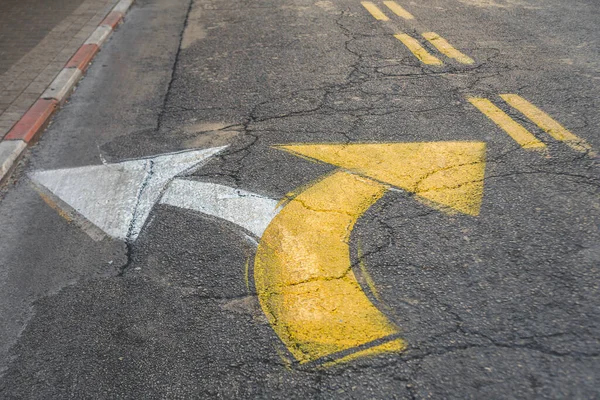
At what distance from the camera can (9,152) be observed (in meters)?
5.94

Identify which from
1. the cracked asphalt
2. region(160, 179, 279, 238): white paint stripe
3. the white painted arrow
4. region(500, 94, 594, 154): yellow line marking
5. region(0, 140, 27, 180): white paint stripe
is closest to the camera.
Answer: the cracked asphalt

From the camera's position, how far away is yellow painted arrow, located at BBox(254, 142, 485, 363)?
327 centimetres

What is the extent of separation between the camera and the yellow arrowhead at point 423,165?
14.5ft

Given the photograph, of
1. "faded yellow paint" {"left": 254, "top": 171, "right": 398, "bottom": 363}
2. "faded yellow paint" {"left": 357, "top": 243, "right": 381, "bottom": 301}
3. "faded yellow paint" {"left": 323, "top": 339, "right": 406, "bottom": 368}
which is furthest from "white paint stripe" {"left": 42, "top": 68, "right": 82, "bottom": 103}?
"faded yellow paint" {"left": 323, "top": 339, "right": 406, "bottom": 368}

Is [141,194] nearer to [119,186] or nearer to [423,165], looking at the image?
[119,186]

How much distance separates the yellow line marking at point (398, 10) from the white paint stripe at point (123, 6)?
4.62 meters

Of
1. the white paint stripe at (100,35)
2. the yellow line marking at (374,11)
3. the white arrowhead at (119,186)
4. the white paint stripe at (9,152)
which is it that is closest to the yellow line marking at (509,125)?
the white arrowhead at (119,186)

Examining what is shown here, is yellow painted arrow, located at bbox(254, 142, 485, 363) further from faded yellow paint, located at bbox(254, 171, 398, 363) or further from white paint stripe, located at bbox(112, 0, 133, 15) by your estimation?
white paint stripe, located at bbox(112, 0, 133, 15)

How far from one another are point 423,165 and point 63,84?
192 inches

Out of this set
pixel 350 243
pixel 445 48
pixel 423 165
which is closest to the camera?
pixel 350 243

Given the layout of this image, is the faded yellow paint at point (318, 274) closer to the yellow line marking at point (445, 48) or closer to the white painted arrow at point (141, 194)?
the white painted arrow at point (141, 194)

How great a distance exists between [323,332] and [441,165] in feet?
6.84

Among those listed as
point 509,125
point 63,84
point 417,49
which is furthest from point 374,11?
point 509,125

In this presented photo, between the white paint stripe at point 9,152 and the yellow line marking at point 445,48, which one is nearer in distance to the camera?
the white paint stripe at point 9,152
